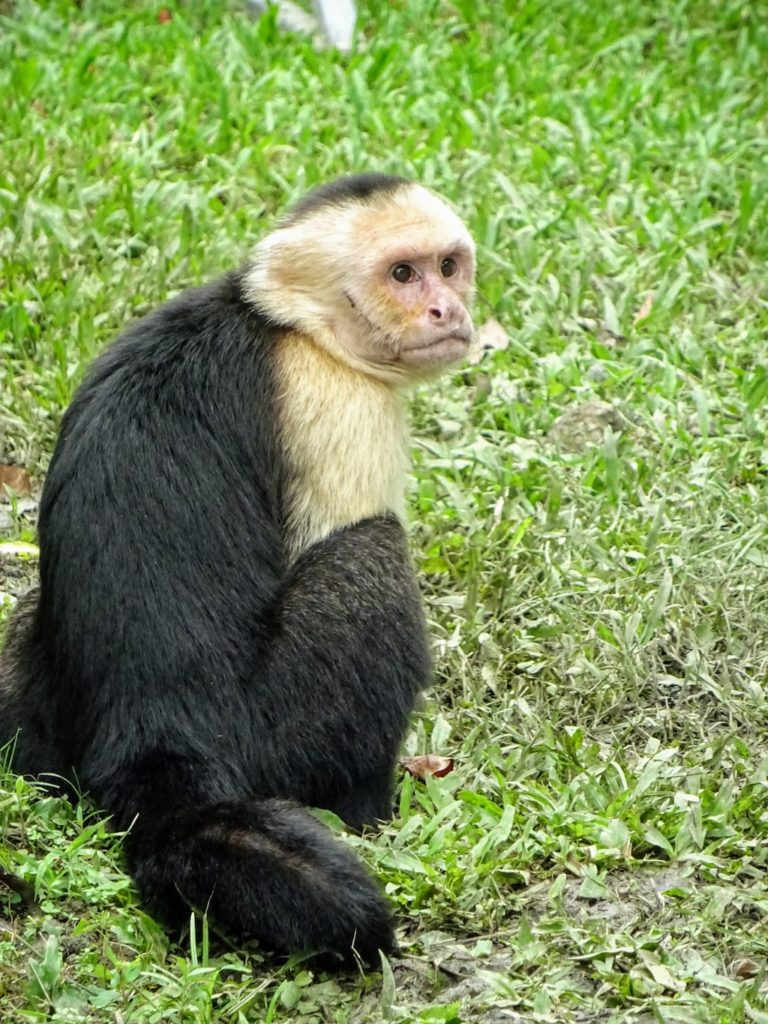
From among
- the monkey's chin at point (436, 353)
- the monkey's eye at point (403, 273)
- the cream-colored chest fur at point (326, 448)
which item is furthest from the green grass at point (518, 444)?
the monkey's eye at point (403, 273)

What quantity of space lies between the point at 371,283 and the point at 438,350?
0.95 feet

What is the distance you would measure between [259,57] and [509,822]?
574cm

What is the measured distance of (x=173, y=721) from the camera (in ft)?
13.2

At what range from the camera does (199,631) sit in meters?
4.09

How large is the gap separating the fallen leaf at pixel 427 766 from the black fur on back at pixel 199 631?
0.92ft

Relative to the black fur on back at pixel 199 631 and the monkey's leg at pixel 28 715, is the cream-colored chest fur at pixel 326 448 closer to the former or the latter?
the black fur on back at pixel 199 631

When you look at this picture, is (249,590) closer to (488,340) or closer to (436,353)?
(436,353)

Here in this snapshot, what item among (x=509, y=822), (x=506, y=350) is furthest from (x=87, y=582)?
(x=506, y=350)

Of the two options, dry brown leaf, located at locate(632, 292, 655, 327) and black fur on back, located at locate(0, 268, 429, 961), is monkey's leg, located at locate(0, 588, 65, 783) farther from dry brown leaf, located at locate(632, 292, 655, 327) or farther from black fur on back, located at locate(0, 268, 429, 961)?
dry brown leaf, located at locate(632, 292, 655, 327)

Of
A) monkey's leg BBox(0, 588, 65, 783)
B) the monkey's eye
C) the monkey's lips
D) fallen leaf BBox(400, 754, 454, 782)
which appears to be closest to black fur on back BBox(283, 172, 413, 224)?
the monkey's eye

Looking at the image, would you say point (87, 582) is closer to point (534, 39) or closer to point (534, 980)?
point (534, 980)

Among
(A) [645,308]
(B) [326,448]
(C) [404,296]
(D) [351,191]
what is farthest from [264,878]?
(A) [645,308]

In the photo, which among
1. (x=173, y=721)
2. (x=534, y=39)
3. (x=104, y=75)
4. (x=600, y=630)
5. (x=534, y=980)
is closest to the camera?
(x=534, y=980)

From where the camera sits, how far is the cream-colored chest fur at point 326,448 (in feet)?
14.4
